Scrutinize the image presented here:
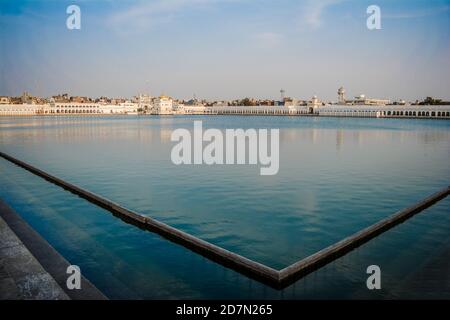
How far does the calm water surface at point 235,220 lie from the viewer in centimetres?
561

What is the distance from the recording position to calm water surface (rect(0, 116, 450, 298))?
5.61 m

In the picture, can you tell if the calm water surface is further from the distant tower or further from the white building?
the distant tower

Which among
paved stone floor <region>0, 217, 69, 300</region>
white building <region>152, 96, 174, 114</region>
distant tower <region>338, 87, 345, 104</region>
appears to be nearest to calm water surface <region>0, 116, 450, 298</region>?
paved stone floor <region>0, 217, 69, 300</region>

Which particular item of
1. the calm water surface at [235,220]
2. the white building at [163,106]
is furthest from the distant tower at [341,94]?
the calm water surface at [235,220]

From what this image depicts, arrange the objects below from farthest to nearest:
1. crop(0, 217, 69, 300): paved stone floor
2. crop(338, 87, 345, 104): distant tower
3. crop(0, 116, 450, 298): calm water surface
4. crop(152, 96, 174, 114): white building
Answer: crop(338, 87, 345, 104): distant tower < crop(152, 96, 174, 114): white building < crop(0, 116, 450, 298): calm water surface < crop(0, 217, 69, 300): paved stone floor

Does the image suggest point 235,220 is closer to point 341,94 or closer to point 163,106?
point 163,106

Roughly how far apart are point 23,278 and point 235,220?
5.11 m

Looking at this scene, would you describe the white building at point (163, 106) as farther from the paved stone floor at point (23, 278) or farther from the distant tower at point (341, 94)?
the paved stone floor at point (23, 278)

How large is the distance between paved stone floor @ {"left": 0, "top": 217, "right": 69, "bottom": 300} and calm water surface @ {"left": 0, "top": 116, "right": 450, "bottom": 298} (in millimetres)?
970

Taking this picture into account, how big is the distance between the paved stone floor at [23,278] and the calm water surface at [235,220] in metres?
0.97

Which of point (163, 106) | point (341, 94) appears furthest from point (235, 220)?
point (341, 94)

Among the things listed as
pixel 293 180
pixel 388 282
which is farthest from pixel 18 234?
pixel 293 180
